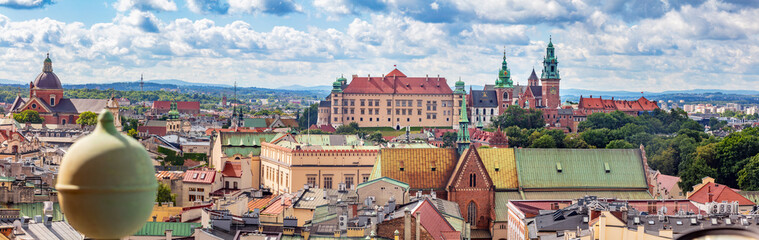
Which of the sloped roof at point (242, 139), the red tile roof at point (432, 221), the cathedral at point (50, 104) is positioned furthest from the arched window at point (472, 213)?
the cathedral at point (50, 104)

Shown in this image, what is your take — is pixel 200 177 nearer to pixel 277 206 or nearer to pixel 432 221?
pixel 277 206

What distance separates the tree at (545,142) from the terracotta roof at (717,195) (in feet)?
171

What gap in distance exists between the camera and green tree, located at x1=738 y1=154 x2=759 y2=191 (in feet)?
278

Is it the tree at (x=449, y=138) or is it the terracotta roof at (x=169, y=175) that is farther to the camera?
the tree at (x=449, y=138)

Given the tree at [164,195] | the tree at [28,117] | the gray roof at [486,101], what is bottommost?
the tree at [164,195]

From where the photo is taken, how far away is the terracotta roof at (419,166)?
220ft

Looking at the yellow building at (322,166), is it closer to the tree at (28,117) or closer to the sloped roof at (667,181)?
the sloped roof at (667,181)

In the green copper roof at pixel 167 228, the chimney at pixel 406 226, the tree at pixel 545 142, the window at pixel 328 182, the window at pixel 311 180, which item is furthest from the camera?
the tree at pixel 545 142

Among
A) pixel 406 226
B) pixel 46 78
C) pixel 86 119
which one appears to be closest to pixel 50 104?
pixel 46 78

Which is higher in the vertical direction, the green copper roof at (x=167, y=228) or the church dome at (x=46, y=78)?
the church dome at (x=46, y=78)

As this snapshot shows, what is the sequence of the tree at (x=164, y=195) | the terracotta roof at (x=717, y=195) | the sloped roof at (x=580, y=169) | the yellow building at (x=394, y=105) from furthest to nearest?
1. the yellow building at (x=394, y=105)
2. the tree at (x=164, y=195)
3. the sloped roof at (x=580, y=169)
4. the terracotta roof at (x=717, y=195)

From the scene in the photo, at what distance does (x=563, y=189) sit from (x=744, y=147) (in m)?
34.3

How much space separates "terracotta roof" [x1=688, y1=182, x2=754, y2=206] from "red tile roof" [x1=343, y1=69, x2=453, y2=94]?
349ft

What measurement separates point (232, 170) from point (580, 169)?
97.7 ft
